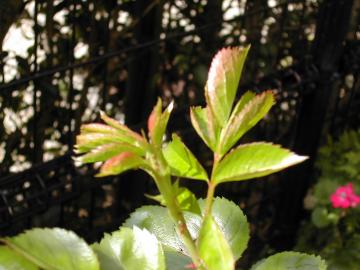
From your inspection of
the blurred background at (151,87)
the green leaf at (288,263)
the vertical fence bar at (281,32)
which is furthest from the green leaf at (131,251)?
the vertical fence bar at (281,32)

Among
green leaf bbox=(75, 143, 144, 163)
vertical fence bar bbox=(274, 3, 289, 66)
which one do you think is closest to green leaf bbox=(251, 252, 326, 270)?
green leaf bbox=(75, 143, 144, 163)

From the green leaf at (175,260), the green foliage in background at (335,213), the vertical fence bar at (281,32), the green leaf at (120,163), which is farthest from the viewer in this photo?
the green foliage in background at (335,213)

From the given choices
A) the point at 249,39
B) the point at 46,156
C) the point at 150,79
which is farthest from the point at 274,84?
the point at 46,156

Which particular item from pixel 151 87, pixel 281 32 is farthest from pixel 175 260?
pixel 281 32

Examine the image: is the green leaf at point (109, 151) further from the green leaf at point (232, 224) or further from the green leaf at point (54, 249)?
the green leaf at point (232, 224)

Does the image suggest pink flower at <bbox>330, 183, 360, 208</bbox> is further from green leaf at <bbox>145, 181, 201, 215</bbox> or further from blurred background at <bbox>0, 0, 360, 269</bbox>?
green leaf at <bbox>145, 181, 201, 215</bbox>
